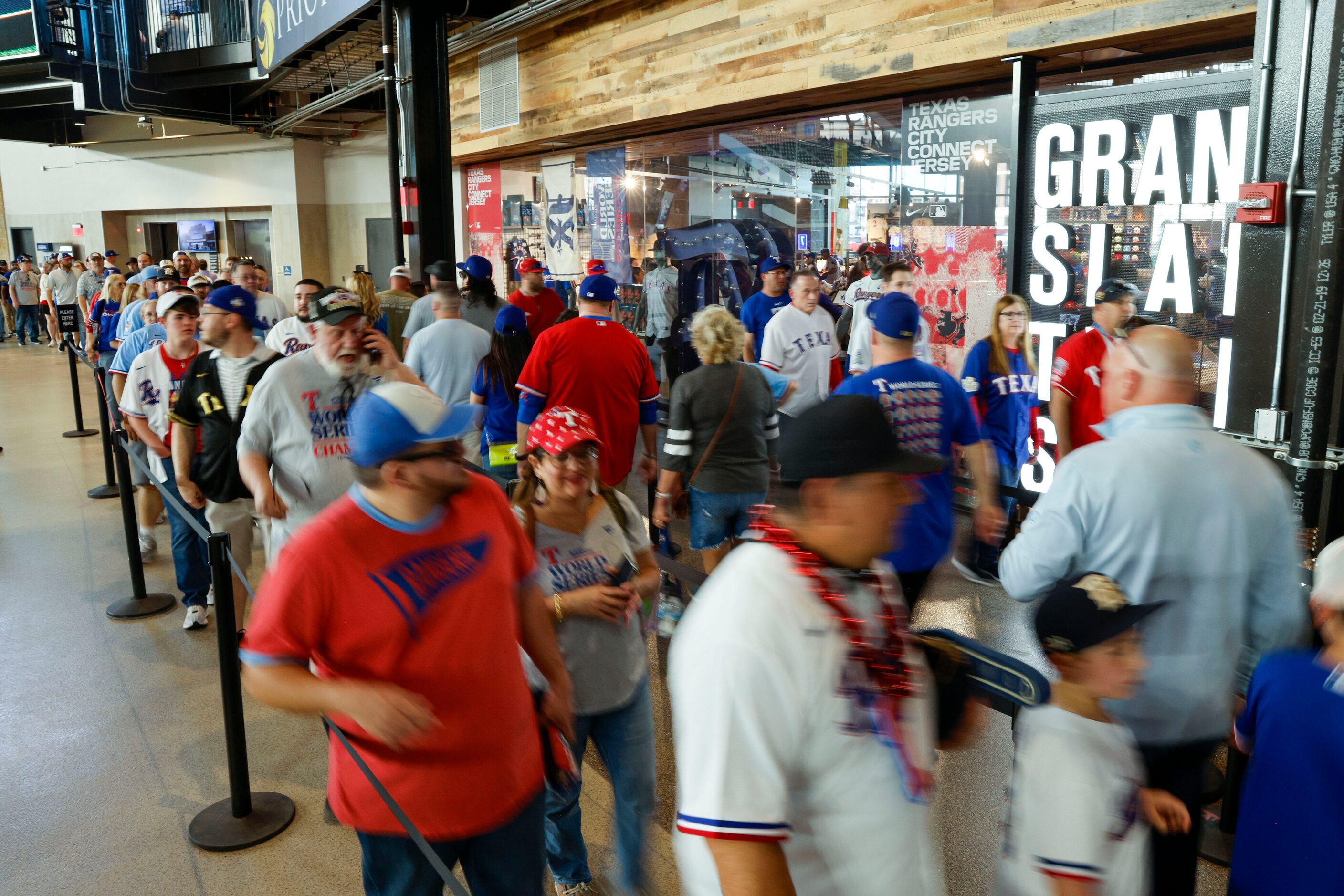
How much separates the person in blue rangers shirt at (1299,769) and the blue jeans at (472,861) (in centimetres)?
160

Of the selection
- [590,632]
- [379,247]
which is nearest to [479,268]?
[590,632]

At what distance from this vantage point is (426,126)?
1114 cm

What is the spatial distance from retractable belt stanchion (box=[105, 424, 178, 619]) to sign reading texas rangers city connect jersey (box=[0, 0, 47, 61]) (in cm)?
1872

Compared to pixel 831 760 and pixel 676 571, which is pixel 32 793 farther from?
pixel 831 760

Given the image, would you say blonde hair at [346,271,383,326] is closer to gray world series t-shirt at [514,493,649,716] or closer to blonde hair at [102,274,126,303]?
gray world series t-shirt at [514,493,649,716]

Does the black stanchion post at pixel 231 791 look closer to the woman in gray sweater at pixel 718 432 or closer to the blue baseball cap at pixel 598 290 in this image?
the woman in gray sweater at pixel 718 432

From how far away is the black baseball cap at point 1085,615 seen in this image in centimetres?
194

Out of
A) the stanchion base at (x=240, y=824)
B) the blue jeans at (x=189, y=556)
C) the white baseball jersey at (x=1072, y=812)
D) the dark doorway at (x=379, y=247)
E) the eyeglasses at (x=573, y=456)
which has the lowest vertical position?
the stanchion base at (x=240, y=824)

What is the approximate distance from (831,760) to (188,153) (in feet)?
91.8

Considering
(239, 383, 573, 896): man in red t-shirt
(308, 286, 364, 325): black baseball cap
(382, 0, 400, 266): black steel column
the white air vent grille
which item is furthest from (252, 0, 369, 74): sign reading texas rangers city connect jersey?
(239, 383, 573, 896): man in red t-shirt

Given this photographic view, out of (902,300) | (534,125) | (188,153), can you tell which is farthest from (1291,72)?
(188,153)

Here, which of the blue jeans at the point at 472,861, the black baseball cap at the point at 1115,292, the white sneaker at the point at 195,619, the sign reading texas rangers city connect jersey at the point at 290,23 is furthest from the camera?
the sign reading texas rangers city connect jersey at the point at 290,23

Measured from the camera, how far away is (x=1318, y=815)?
6.22ft

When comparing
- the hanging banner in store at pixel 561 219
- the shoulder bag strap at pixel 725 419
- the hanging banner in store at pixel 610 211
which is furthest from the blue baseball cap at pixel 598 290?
the hanging banner in store at pixel 561 219
